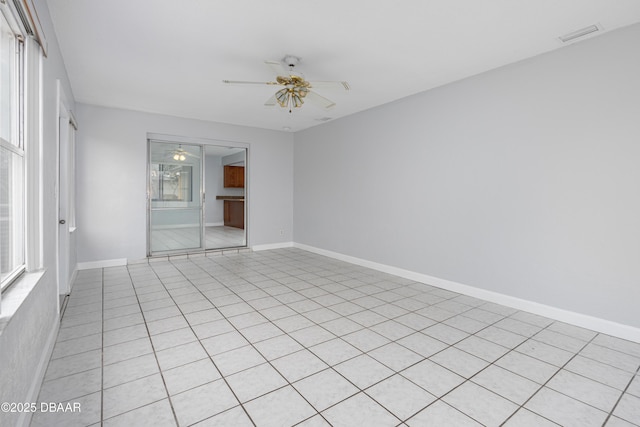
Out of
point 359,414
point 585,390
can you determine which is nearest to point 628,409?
point 585,390

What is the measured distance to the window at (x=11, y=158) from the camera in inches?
65.1

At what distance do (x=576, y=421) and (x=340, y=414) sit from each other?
1291mm

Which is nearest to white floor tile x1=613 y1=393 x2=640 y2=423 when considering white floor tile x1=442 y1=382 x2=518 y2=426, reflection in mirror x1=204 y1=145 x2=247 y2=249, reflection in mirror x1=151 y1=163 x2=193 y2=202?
white floor tile x1=442 y1=382 x2=518 y2=426

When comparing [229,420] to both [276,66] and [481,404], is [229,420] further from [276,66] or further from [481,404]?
[276,66]

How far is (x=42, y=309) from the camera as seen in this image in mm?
2084

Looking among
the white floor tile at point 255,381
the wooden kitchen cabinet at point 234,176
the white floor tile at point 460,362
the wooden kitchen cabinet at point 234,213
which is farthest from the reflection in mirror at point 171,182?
the white floor tile at point 460,362

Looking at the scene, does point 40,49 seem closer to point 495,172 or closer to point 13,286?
point 13,286

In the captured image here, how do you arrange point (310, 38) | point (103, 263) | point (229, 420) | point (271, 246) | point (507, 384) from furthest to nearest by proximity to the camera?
point (271, 246) < point (103, 263) < point (310, 38) < point (507, 384) < point (229, 420)

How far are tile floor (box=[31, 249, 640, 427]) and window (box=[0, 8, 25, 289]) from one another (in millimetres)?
835

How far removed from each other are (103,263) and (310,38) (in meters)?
4.69

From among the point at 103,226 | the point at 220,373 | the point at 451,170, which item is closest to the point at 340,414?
the point at 220,373

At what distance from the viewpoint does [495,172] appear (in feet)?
11.4

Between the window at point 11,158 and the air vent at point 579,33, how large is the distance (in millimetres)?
4001

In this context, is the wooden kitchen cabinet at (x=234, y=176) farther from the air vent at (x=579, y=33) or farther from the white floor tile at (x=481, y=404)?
the white floor tile at (x=481, y=404)
